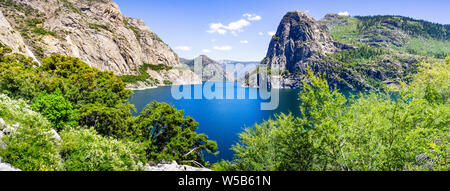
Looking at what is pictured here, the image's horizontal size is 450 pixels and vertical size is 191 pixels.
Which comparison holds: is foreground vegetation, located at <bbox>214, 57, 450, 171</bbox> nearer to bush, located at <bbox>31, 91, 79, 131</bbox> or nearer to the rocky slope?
bush, located at <bbox>31, 91, 79, 131</bbox>

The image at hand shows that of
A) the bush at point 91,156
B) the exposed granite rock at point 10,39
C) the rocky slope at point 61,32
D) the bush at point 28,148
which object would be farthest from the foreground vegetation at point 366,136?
the rocky slope at point 61,32

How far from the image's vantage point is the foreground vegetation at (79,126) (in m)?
14.5

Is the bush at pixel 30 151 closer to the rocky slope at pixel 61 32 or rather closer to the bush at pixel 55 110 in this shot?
the bush at pixel 55 110

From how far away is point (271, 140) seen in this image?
2005 centimetres

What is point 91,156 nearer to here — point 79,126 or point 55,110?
point 79,126

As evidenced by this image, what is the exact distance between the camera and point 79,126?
24.6m

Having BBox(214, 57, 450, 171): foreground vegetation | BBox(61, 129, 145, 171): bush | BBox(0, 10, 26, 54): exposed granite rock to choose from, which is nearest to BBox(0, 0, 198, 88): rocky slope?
BBox(0, 10, 26, 54): exposed granite rock

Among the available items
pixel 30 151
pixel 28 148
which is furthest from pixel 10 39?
pixel 30 151

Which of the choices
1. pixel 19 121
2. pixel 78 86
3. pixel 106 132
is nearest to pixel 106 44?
pixel 78 86
